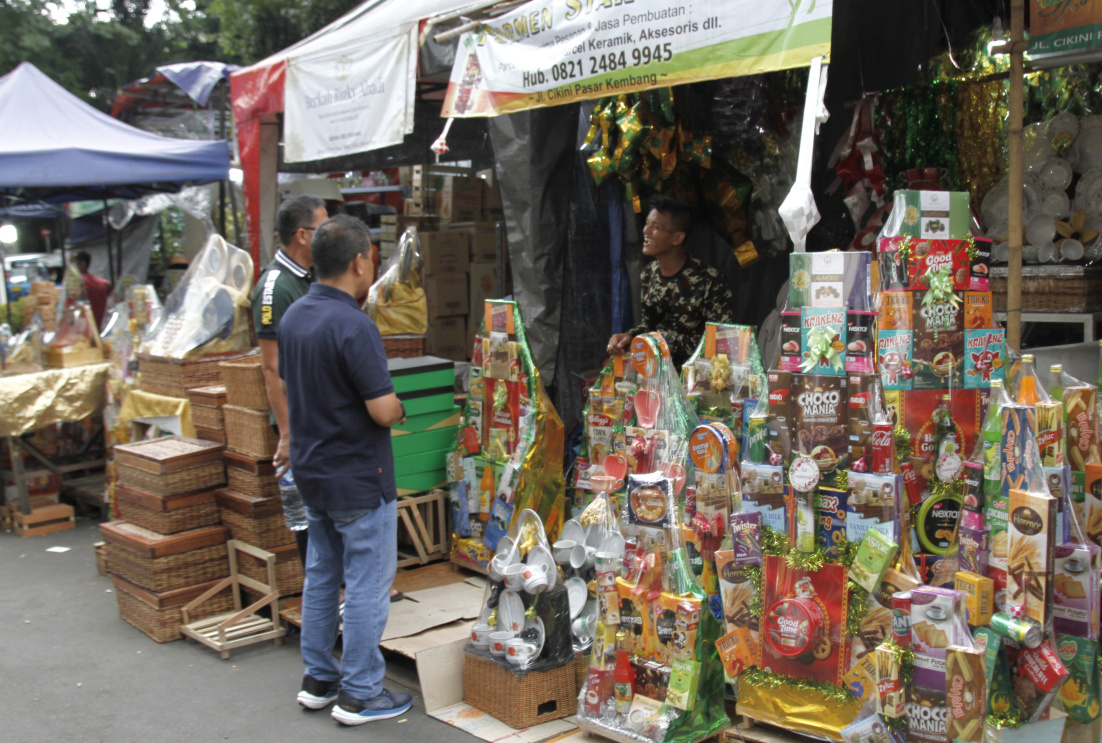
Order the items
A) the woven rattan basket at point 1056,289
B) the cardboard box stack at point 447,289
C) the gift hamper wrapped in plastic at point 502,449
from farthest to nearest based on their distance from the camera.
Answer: the cardboard box stack at point 447,289, the gift hamper wrapped in plastic at point 502,449, the woven rattan basket at point 1056,289

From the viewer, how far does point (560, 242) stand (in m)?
5.04

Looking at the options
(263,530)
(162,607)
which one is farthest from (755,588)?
(162,607)

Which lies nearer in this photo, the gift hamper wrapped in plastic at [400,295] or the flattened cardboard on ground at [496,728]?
the flattened cardboard on ground at [496,728]

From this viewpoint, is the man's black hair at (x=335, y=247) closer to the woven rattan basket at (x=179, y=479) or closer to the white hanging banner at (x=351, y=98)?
the white hanging banner at (x=351, y=98)

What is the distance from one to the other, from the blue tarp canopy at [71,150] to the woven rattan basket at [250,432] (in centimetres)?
375

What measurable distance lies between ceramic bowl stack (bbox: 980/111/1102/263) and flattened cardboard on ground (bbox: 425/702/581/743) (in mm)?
2749

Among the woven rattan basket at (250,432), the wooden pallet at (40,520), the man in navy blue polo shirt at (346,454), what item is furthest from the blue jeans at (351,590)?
the wooden pallet at (40,520)

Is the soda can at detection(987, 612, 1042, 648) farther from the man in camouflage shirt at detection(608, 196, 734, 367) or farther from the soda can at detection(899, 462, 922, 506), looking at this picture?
the man in camouflage shirt at detection(608, 196, 734, 367)


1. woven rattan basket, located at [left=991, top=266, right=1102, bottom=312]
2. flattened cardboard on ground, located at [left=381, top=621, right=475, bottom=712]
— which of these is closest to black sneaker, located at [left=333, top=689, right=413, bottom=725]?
flattened cardboard on ground, located at [left=381, top=621, right=475, bottom=712]

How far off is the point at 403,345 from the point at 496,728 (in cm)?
250

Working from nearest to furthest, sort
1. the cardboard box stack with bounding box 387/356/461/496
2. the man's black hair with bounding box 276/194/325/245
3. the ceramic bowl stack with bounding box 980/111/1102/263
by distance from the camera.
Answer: the ceramic bowl stack with bounding box 980/111/1102/263
the man's black hair with bounding box 276/194/325/245
the cardboard box stack with bounding box 387/356/461/496

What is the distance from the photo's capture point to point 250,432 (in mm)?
4527

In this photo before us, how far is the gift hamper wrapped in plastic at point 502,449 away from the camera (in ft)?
14.5

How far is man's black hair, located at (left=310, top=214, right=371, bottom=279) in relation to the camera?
11.0ft
